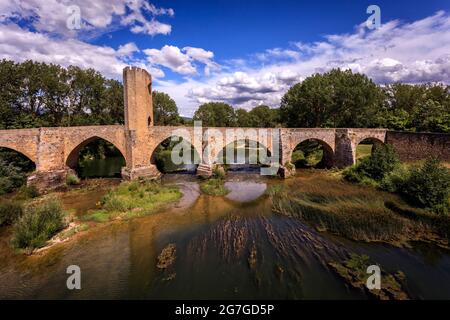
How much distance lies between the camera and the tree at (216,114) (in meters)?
61.4

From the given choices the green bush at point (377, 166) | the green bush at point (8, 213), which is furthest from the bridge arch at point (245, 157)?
the green bush at point (8, 213)

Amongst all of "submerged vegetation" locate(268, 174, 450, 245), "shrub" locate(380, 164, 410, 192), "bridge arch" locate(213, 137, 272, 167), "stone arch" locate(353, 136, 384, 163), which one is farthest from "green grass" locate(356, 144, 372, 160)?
"submerged vegetation" locate(268, 174, 450, 245)

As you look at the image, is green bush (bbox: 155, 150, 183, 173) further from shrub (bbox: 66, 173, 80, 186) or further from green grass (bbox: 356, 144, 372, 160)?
green grass (bbox: 356, 144, 372, 160)

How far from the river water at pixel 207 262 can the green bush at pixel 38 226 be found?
557 mm

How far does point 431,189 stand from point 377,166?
5592 millimetres

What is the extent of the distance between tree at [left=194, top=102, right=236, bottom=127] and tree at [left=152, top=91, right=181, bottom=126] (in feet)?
42.5

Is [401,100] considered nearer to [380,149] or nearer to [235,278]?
[380,149]

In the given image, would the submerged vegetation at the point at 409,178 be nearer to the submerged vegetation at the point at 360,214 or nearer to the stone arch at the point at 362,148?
the submerged vegetation at the point at 360,214

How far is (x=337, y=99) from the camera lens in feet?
101

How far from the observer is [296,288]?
24.3ft

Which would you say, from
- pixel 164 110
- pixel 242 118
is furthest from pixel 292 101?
pixel 242 118

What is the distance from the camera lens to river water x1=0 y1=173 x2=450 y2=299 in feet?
24.1

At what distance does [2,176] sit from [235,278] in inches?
740
